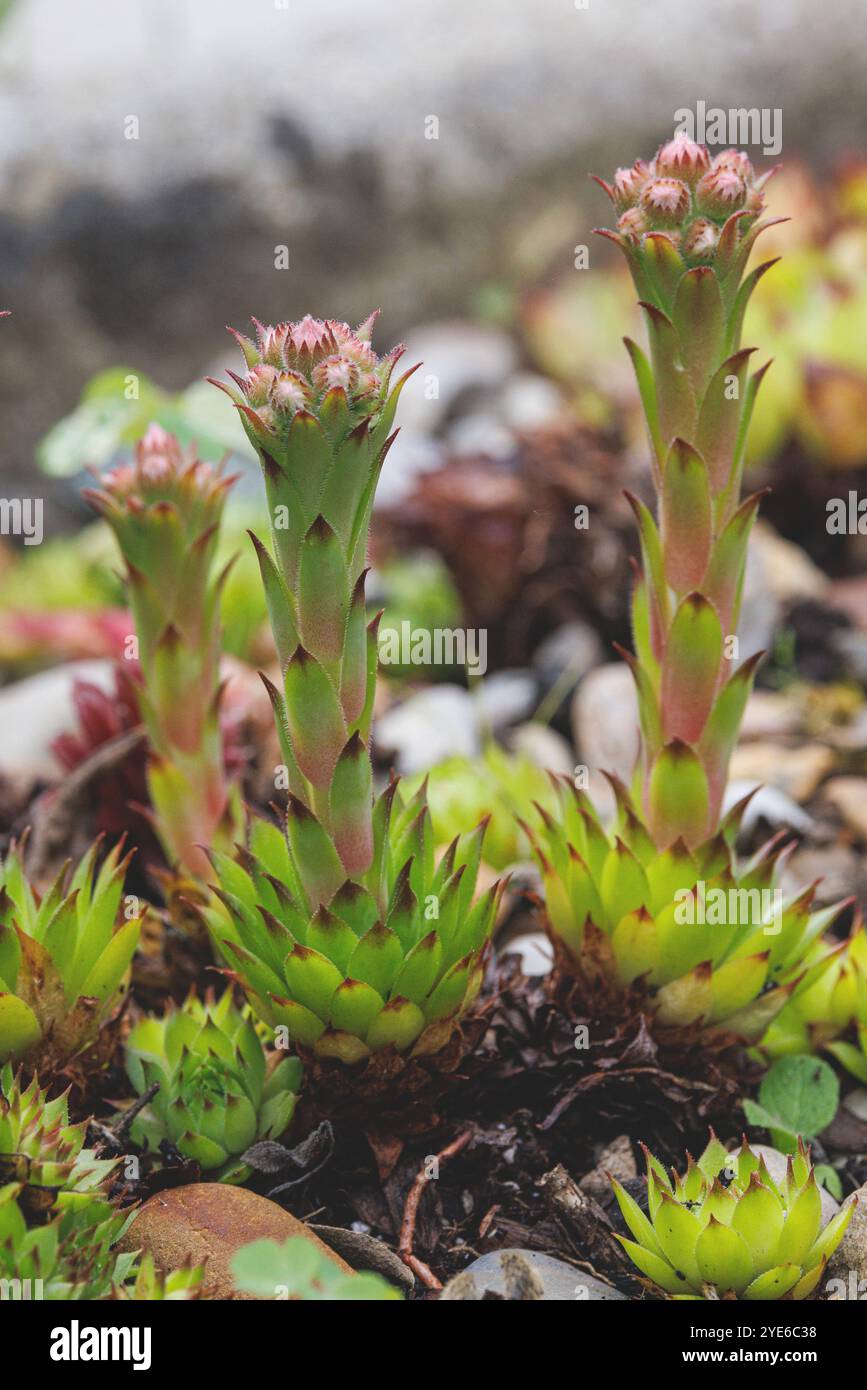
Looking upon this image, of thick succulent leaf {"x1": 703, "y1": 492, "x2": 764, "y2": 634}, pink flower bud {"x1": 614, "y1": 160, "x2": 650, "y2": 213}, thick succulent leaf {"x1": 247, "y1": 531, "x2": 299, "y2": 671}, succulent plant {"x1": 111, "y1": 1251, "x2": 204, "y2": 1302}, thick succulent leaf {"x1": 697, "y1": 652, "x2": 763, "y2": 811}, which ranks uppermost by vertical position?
pink flower bud {"x1": 614, "y1": 160, "x2": 650, "y2": 213}

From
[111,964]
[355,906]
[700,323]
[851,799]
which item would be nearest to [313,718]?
[355,906]

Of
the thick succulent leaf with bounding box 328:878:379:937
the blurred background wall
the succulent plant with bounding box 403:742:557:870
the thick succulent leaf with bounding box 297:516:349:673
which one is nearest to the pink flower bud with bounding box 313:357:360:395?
the thick succulent leaf with bounding box 297:516:349:673

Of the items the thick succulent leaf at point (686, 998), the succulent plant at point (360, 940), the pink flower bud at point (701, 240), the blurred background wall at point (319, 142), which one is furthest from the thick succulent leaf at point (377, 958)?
the blurred background wall at point (319, 142)

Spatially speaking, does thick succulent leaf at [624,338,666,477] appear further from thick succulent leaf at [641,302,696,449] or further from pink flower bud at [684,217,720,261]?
pink flower bud at [684,217,720,261]

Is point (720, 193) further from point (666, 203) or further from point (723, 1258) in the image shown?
point (723, 1258)

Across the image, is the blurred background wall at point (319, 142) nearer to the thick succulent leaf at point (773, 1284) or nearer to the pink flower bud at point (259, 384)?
the pink flower bud at point (259, 384)
